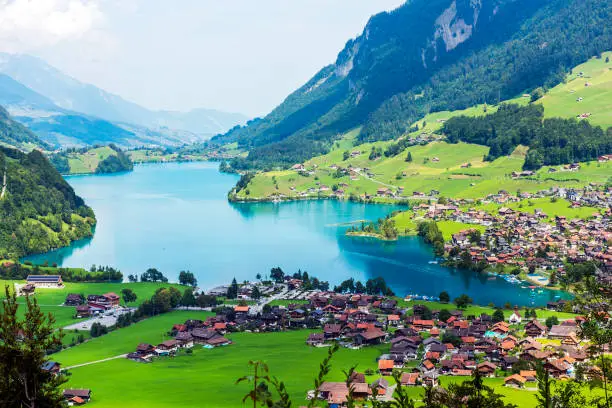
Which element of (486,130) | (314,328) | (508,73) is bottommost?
(314,328)

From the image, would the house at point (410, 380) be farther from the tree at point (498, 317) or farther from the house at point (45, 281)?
the house at point (45, 281)

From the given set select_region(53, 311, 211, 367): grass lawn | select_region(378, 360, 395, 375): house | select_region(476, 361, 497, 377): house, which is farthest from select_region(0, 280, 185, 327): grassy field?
select_region(476, 361, 497, 377): house

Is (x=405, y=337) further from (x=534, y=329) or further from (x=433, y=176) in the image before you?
(x=433, y=176)

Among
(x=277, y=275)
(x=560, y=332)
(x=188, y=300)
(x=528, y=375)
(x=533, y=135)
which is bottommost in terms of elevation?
(x=528, y=375)

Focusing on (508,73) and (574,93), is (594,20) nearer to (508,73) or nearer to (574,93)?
(508,73)

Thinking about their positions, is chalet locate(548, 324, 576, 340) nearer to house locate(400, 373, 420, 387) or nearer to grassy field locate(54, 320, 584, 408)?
grassy field locate(54, 320, 584, 408)

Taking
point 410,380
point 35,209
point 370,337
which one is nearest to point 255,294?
point 370,337

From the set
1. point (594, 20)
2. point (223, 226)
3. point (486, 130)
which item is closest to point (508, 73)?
point (594, 20)
